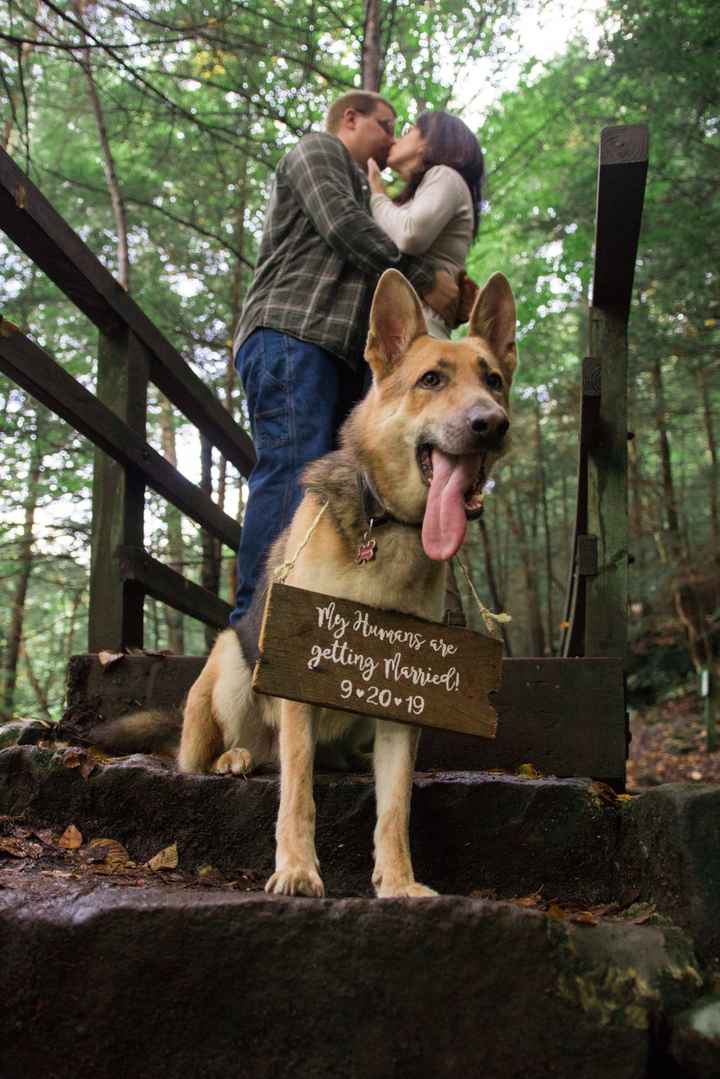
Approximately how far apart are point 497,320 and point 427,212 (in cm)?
→ 89

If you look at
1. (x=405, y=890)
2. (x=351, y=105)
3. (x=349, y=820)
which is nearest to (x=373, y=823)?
(x=349, y=820)

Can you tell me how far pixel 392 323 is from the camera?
8.95 ft

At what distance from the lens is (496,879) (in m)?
2.49

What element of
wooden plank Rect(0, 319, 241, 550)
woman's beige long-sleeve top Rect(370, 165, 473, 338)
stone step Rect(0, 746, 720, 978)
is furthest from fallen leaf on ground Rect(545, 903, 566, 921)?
wooden plank Rect(0, 319, 241, 550)

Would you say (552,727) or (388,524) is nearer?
(388,524)

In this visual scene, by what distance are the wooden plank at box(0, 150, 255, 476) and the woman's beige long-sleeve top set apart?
1.29 metres

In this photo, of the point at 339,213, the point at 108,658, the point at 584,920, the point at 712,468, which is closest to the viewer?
the point at 584,920

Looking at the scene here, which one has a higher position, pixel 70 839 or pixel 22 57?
pixel 22 57

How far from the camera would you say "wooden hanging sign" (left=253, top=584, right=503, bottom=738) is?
2229mm

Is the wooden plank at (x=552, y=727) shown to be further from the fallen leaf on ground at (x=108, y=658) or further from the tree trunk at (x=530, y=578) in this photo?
the tree trunk at (x=530, y=578)

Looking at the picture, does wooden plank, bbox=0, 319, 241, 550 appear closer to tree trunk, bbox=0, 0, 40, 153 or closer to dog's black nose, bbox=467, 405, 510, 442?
tree trunk, bbox=0, 0, 40, 153

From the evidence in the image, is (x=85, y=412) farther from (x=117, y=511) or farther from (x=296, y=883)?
(x=296, y=883)

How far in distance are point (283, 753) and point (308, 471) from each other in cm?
100

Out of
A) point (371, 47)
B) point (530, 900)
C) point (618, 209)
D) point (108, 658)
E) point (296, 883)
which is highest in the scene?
point (371, 47)
